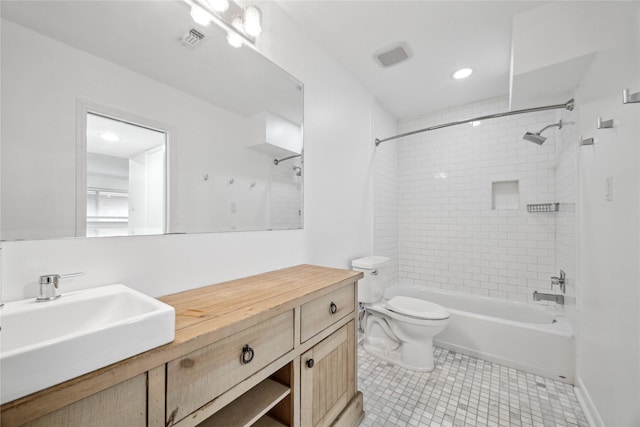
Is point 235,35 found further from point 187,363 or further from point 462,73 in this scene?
point 462,73

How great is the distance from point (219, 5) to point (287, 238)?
49.6 inches

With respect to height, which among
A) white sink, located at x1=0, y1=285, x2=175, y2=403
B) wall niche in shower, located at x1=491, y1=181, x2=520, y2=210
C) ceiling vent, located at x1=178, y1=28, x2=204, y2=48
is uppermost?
ceiling vent, located at x1=178, y1=28, x2=204, y2=48

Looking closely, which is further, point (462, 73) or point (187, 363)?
point (462, 73)

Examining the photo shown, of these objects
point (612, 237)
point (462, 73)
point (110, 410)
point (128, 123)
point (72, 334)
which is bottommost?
point (110, 410)

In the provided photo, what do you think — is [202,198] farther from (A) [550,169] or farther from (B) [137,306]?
(A) [550,169]

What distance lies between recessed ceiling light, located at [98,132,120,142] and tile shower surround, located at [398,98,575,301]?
3003 millimetres

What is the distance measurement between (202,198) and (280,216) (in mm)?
508

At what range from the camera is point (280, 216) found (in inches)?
63.9

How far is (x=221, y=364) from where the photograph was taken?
777mm

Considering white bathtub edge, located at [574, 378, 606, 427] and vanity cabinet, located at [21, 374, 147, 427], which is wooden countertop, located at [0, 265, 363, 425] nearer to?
vanity cabinet, located at [21, 374, 147, 427]

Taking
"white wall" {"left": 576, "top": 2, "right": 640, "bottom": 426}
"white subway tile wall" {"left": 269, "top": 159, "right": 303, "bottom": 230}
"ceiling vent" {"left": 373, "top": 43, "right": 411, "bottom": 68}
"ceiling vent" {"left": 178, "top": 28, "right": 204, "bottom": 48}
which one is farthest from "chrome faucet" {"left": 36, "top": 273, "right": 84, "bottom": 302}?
"ceiling vent" {"left": 373, "top": 43, "right": 411, "bottom": 68}

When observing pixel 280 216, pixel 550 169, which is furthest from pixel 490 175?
pixel 280 216

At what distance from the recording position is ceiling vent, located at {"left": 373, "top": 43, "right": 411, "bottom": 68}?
2.00 meters

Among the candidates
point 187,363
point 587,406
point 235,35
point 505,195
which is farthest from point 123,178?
point 505,195
